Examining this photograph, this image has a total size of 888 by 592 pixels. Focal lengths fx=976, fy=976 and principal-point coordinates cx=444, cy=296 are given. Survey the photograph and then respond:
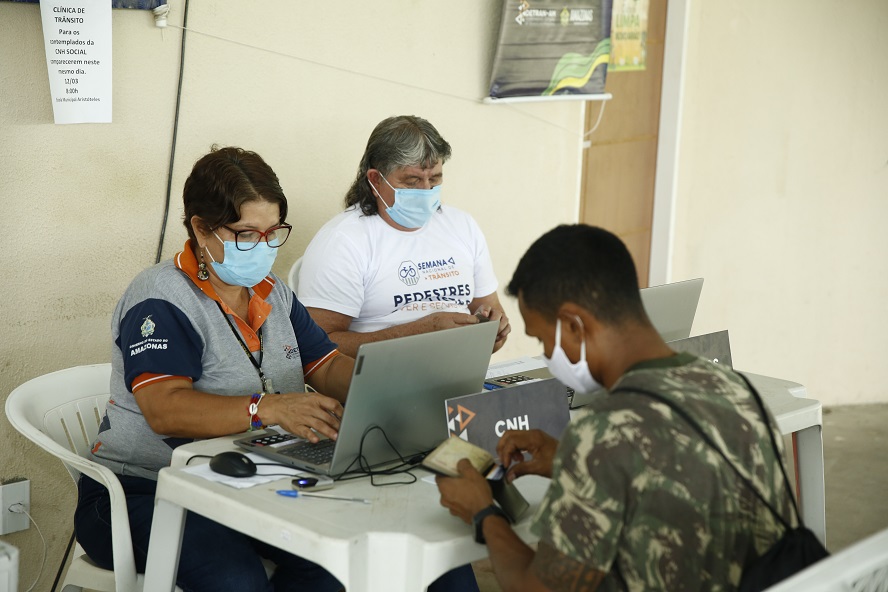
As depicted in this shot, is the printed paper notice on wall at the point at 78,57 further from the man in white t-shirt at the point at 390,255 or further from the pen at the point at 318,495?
the pen at the point at 318,495

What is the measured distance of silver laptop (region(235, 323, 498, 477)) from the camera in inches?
70.7

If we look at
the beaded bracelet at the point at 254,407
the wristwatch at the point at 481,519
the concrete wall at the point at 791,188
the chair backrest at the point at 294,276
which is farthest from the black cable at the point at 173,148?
the concrete wall at the point at 791,188

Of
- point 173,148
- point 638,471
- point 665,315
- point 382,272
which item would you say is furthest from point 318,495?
point 173,148

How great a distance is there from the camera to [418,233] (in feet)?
10.1

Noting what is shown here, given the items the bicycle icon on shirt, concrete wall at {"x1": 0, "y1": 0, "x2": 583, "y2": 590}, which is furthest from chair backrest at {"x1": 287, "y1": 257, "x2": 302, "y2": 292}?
the bicycle icon on shirt

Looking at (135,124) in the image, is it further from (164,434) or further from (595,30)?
(595,30)

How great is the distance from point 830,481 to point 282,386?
3042 mm

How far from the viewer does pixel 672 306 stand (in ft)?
8.14

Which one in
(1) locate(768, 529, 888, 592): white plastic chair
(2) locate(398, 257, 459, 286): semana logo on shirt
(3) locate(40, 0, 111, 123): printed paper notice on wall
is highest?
(3) locate(40, 0, 111, 123): printed paper notice on wall

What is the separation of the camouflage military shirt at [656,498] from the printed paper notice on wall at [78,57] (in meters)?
1.86

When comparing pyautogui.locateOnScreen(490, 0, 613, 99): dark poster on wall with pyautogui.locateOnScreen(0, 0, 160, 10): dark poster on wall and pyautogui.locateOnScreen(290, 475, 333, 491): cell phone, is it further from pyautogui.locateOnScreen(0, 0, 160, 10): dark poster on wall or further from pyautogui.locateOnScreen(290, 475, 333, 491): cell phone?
pyautogui.locateOnScreen(290, 475, 333, 491): cell phone

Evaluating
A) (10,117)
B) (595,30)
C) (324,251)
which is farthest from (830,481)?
(10,117)

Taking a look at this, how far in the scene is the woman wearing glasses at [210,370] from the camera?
2.03 m

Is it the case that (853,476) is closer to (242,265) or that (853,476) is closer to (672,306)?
(672,306)
